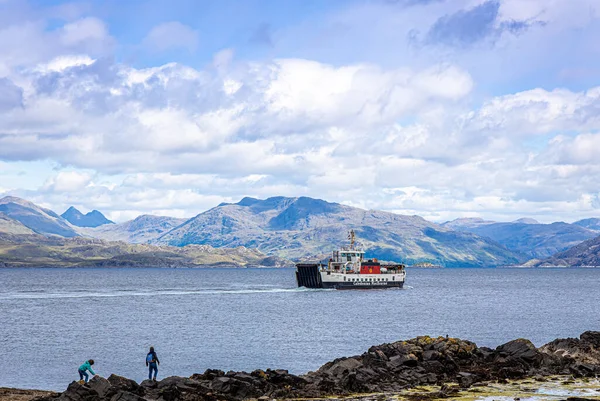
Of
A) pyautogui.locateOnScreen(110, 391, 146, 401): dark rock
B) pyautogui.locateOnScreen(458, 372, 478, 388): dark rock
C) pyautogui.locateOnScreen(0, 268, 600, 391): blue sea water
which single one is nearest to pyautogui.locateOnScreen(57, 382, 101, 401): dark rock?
pyautogui.locateOnScreen(110, 391, 146, 401): dark rock

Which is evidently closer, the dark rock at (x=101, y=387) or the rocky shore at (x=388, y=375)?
the dark rock at (x=101, y=387)

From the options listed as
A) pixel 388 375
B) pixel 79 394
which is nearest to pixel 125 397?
pixel 79 394

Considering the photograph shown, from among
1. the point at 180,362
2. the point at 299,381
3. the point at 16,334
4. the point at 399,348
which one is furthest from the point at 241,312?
the point at 299,381

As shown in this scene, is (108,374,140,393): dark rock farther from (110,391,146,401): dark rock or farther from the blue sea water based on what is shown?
the blue sea water

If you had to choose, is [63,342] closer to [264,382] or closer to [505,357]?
[264,382]

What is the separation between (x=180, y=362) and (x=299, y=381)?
28251 millimetres

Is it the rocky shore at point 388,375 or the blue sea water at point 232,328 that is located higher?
the rocky shore at point 388,375

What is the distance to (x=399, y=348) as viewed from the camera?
57.5 m

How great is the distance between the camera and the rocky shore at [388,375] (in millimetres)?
42188

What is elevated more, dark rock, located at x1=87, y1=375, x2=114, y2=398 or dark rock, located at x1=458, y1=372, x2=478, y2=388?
dark rock, located at x1=87, y1=375, x2=114, y2=398

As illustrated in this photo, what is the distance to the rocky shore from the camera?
138 feet

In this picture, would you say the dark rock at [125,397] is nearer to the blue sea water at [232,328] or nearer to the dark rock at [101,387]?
the dark rock at [101,387]

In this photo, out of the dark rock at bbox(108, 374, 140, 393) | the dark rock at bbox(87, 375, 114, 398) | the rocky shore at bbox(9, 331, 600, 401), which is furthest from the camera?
the rocky shore at bbox(9, 331, 600, 401)

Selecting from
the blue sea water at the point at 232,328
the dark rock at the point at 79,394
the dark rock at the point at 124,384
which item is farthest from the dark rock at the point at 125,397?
the blue sea water at the point at 232,328
